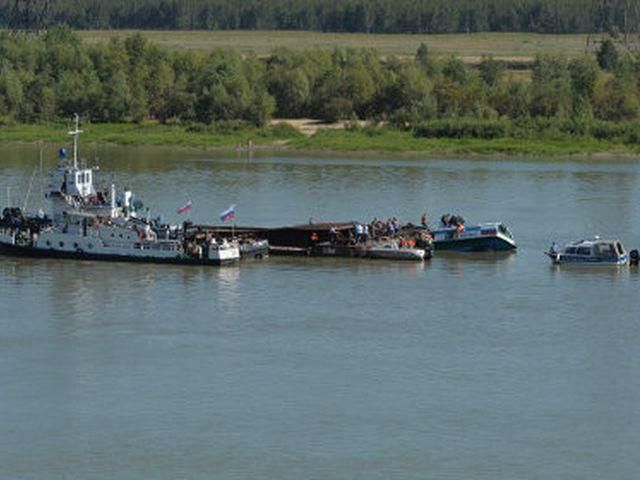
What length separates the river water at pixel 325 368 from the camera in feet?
127

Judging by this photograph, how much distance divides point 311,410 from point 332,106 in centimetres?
8721

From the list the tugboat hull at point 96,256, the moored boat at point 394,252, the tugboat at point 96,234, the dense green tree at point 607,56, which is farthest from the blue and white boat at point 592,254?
the dense green tree at point 607,56

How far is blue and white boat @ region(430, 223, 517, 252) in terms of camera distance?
2613 inches

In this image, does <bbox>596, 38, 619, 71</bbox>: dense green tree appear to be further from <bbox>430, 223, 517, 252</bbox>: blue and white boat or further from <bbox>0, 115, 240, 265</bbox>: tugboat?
<bbox>0, 115, 240, 265</bbox>: tugboat

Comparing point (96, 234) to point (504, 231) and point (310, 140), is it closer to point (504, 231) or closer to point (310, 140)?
point (504, 231)

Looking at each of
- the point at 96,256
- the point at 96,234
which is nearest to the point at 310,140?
the point at 96,234

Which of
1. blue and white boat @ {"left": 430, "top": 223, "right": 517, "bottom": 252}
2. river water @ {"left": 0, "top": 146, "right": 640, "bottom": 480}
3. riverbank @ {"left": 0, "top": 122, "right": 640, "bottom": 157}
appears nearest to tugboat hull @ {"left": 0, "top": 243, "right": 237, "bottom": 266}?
river water @ {"left": 0, "top": 146, "right": 640, "bottom": 480}

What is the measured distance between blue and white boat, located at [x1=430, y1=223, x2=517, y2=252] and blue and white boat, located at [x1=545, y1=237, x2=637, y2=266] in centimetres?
304

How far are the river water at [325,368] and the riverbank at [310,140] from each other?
126 ft

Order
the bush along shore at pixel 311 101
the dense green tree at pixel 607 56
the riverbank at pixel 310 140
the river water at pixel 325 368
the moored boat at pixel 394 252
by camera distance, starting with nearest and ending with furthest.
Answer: the river water at pixel 325 368
the moored boat at pixel 394 252
the riverbank at pixel 310 140
the bush along shore at pixel 311 101
the dense green tree at pixel 607 56

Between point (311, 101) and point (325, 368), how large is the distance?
85549mm

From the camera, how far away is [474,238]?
66.6 metres

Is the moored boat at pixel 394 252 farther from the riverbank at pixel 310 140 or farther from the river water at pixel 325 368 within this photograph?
the riverbank at pixel 310 140

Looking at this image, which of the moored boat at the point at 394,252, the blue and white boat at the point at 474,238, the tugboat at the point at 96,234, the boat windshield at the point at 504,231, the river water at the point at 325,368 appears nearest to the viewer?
the river water at the point at 325,368
